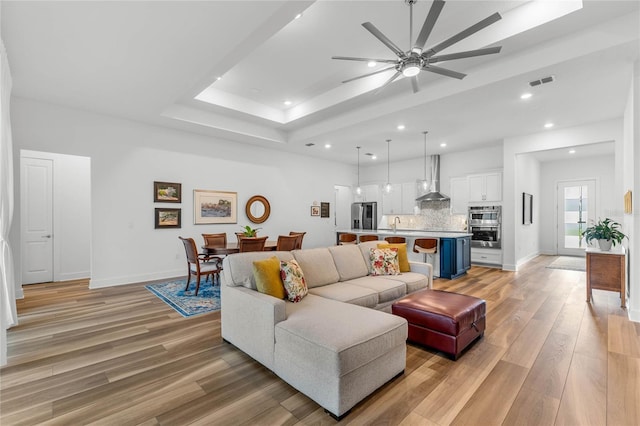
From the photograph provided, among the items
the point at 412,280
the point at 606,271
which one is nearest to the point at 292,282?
the point at 412,280

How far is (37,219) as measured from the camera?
570cm

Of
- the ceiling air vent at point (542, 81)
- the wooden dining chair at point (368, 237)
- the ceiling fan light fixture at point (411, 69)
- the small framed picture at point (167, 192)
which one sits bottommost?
the wooden dining chair at point (368, 237)

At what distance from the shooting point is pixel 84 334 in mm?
3254

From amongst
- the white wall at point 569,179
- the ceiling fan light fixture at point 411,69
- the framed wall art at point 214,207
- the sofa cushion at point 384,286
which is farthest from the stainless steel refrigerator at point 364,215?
the ceiling fan light fixture at point 411,69

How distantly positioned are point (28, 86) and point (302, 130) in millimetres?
4491

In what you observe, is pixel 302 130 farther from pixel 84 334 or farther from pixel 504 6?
pixel 84 334

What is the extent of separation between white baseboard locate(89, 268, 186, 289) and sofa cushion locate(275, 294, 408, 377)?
4.45 m

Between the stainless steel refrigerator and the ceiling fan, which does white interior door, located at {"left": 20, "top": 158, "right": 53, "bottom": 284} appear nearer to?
the ceiling fan

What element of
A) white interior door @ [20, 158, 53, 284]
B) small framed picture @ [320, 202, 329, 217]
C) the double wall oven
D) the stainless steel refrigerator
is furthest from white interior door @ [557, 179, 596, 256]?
white interior door @ [20, 158, 53, 284]

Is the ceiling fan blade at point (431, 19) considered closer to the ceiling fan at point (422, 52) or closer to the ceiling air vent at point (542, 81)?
the ceiling fan at point (422, 52)

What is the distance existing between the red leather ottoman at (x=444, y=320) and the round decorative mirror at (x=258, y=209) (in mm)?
4901

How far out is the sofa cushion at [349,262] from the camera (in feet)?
12.7

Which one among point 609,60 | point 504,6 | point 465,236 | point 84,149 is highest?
point 504,6

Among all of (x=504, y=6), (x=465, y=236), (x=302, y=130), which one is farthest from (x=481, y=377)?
(x=302, y=130)
